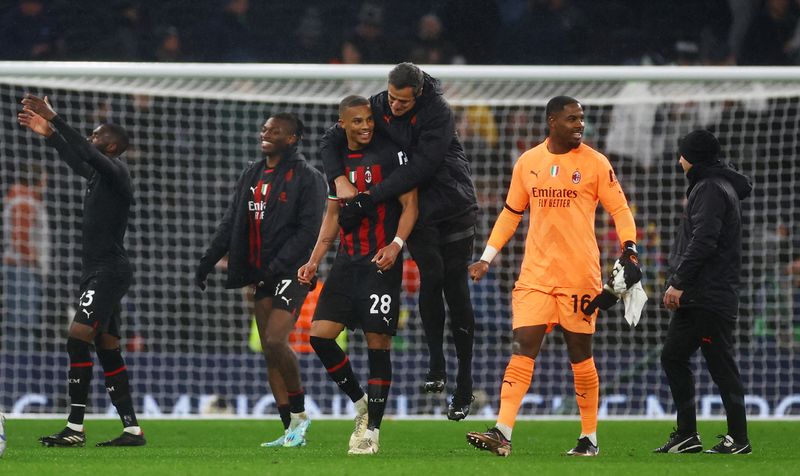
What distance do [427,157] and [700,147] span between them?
5.74ft

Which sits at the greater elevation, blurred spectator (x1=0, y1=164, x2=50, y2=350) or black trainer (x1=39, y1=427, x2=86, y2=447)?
blurred spectator (x1=0, y1=164, x2=50, y2=350)

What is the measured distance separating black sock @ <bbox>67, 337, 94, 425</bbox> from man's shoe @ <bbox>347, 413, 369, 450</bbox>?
2.05 m

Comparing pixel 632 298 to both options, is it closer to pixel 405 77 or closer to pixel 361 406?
pixel 361 406

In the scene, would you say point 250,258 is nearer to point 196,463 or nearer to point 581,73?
point 196,463

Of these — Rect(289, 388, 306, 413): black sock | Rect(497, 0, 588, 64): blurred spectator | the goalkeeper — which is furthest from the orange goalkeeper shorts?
Rect(497, 0, 588, 64): blurred spectator

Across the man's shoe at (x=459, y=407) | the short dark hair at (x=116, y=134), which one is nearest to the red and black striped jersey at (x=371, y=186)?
the man's shoe at (x=459, y=407)

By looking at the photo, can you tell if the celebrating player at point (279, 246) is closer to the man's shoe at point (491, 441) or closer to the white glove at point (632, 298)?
the man's shoe at point (491, 441)

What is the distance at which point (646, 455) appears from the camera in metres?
7.50

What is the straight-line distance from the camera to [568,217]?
7055 mm

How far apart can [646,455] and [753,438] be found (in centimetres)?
215

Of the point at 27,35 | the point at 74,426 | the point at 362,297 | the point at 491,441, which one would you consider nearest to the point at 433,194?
the point at 362,297

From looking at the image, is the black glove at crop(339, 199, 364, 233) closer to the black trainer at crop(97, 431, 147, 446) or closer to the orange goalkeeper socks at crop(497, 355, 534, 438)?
the orange goalkeeper socks at crop(497, 355, 534, 438)

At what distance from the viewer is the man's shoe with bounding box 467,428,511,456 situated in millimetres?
6762

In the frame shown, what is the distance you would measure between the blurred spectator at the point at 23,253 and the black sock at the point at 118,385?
4.11m
